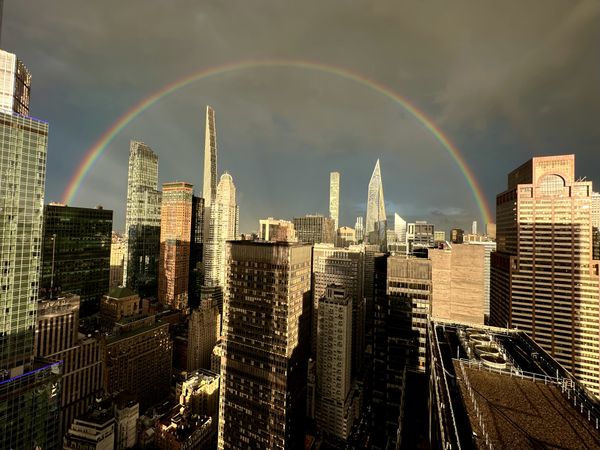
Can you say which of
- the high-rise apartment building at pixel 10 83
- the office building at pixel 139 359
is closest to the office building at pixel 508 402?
the high-rise apartment building at pixel 10 83

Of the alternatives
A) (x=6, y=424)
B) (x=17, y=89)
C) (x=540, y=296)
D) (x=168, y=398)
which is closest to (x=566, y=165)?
(x=540, y=296)

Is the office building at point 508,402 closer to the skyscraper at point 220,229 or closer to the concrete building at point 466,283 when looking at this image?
the concrete building at point 466,283

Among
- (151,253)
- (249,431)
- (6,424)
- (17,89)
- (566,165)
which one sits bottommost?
(249,431)

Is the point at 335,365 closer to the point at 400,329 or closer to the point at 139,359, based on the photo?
the point at 400,329

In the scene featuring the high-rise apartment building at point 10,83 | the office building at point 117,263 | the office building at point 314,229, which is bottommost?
the office building at point 117,263

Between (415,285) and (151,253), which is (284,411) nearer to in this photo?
(415,285)

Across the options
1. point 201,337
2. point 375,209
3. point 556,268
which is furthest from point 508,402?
point 375,209

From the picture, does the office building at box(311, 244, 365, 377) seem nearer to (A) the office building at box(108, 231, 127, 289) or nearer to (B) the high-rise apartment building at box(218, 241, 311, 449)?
(B) the high-rise apartment building at box(218, 241, 311, 449)
